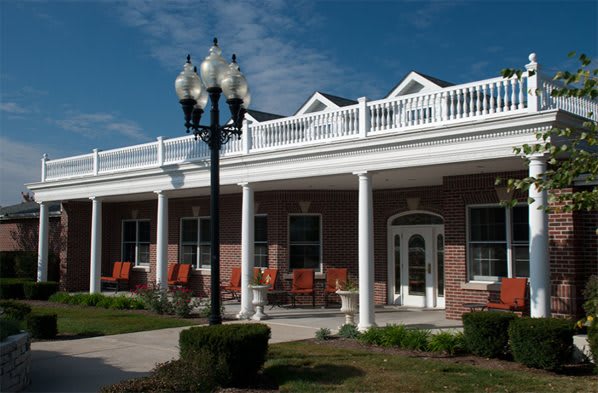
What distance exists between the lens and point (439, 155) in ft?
38.8

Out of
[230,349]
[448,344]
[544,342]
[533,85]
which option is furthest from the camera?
[533,85]

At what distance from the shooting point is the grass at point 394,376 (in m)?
7.91

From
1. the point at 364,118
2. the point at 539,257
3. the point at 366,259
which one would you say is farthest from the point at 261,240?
the point at 539,257

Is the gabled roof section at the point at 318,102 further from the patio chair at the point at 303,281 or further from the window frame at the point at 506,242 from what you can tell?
the window frame at the point at 506,242

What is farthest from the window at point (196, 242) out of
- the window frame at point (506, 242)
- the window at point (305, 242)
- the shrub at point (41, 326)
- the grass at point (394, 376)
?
the grass at point (394, 376)

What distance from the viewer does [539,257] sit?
10430 mm

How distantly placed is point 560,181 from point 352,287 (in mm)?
8000

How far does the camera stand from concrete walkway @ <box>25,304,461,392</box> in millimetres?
8602

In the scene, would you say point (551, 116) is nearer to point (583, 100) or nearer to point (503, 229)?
point (583, 100)

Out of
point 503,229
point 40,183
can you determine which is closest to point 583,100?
point 503,229

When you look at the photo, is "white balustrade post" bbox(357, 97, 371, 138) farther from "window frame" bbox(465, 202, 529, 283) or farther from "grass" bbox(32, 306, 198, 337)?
"grass" bbox(32, 306, 198, 337)

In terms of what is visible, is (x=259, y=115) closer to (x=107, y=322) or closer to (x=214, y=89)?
(x=107, y=322)

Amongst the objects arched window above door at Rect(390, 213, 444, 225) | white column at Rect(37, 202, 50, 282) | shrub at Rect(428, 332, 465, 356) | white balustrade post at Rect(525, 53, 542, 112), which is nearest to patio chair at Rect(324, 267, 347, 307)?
arched window above door at Rect(390, 213, 444, 225)

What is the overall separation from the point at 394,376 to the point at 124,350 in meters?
5.11
